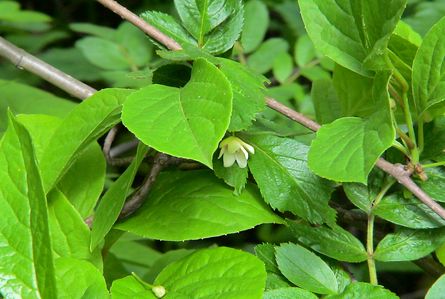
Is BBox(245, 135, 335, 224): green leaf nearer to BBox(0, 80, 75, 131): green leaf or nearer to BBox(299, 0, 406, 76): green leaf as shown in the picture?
BBox(299, 0, 406, 76): green leaf

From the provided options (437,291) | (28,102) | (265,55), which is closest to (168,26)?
(437,291)

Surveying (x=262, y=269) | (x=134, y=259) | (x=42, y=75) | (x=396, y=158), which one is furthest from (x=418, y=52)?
(x=134, y=259)

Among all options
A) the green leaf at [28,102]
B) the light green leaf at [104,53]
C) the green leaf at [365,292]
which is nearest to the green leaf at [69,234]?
the green leaf at [365,292]

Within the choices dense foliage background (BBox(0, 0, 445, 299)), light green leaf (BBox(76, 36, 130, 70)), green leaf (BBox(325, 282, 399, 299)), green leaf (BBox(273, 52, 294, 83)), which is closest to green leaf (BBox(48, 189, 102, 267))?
dense foliage background (BBox(0, 0, 445, 299))

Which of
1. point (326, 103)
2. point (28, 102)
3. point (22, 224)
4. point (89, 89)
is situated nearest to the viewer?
point (22, 224)

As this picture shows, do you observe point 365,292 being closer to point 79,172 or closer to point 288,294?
point 288,294

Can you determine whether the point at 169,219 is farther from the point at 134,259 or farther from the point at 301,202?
the point at 134,259
